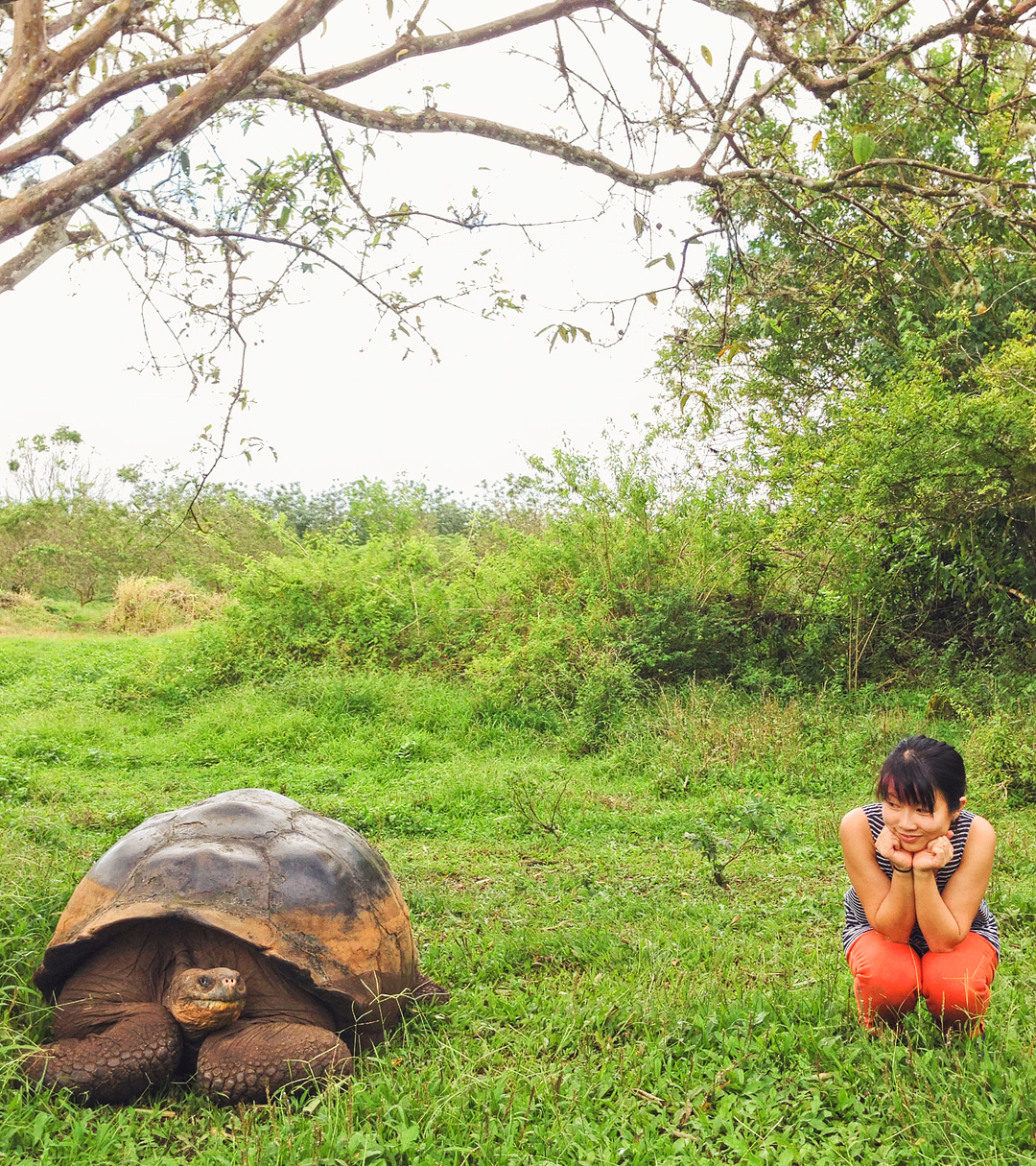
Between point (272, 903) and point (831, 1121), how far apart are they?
5.85ft

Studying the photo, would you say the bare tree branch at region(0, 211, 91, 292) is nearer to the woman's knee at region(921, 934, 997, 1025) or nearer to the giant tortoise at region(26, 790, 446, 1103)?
the giant tortoise at region(26, 790, 446, 1103)

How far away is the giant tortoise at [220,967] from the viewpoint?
2777mm

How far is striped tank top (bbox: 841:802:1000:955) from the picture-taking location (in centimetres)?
279

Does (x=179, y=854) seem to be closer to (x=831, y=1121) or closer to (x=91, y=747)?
(x=831, y=1121)

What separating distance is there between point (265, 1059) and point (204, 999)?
0.84 ft

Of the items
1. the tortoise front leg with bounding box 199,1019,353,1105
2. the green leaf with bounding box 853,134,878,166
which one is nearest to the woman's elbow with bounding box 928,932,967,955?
the tortoise front leg with bounding box 199,1019,353,1105

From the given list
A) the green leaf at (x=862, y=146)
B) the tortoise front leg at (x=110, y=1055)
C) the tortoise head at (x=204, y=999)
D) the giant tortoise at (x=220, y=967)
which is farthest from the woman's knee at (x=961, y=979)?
the green leaf at (x=862, y=146)

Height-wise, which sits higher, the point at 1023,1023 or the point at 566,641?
the point at 566,641

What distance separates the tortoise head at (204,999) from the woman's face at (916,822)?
6.71 feet

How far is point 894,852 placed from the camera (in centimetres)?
268

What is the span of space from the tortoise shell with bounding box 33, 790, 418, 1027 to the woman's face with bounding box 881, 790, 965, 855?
5.65 feet

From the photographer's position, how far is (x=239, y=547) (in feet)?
65.6

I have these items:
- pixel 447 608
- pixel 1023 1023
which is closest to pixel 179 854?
pixel 1023 1023

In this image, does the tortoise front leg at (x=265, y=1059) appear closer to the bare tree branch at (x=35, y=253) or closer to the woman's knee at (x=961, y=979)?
the woman's knee at (x=961, y=979)
